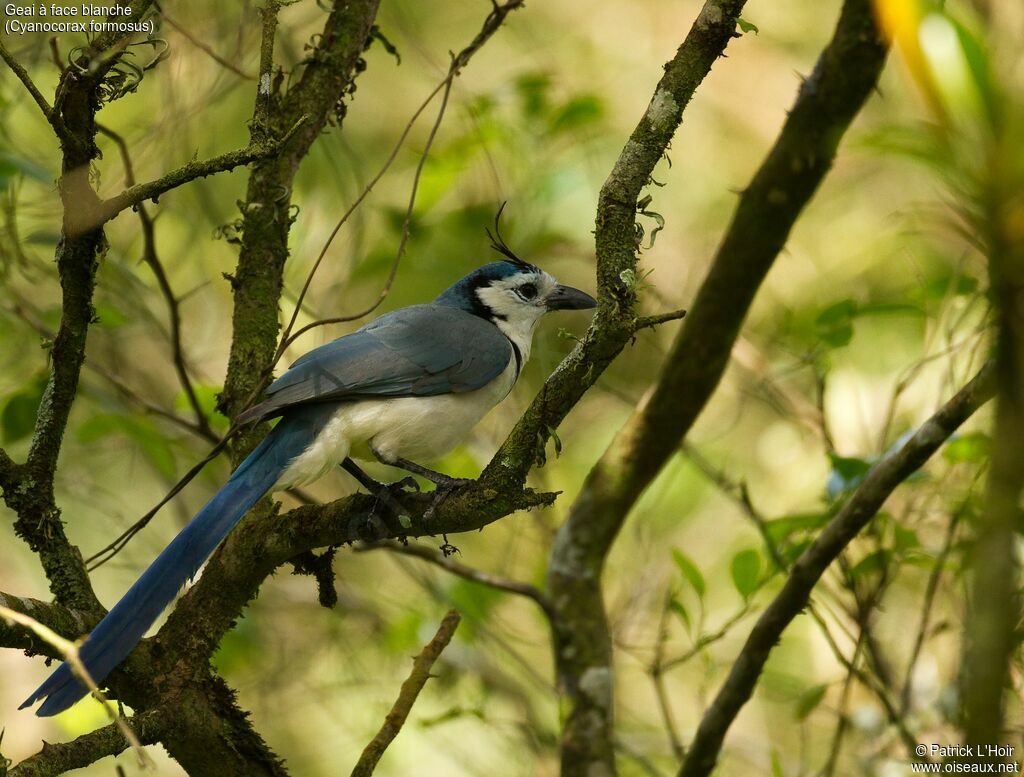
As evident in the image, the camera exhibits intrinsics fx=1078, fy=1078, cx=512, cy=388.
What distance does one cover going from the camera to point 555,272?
21.0 ft

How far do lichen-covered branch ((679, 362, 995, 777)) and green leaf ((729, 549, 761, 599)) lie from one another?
50 cm

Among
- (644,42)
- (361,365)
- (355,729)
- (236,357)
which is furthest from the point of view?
(644,42)

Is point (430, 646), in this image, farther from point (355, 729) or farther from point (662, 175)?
point (662, 175)

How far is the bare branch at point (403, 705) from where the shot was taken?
8.59ft

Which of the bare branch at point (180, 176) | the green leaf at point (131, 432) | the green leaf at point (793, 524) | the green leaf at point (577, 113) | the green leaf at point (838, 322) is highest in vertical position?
the green leaf at point (577, 113)

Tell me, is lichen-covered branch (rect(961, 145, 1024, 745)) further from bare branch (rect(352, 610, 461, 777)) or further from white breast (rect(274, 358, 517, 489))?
white breast (rect(274, 358, 517, 489))

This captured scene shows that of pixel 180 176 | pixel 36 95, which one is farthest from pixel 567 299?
pixel 36 95

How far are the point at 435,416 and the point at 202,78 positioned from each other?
97.1 inches

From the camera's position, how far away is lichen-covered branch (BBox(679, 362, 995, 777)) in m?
2.55

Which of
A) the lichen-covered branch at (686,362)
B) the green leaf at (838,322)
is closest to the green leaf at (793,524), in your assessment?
the lichen-covered branch at (686,362)

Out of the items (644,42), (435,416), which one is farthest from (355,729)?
(644,42)

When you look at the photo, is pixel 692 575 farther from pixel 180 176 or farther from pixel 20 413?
→ pixel 20 413

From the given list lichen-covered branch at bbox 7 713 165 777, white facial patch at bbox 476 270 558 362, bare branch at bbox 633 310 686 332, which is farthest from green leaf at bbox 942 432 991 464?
lichen-covered branch at bbox 7 713 165 777

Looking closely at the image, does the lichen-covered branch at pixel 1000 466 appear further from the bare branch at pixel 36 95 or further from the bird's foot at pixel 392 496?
the bird's foot at pixel 392 496
